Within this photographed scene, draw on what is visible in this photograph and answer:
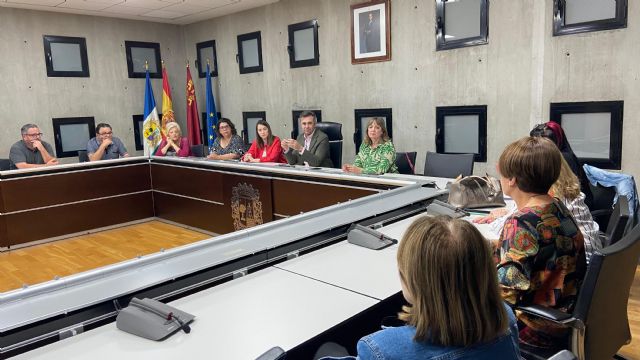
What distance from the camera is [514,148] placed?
162cm

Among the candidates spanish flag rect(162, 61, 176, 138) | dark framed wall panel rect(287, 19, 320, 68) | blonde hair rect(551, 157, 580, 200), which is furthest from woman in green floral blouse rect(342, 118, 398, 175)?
spanish flag rect(162, 61, 176, 138)

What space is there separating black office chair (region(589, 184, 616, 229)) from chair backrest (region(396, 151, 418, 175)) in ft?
5.09

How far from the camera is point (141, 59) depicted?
7602 mm

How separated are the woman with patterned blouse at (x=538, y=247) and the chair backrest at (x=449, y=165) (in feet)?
7.13

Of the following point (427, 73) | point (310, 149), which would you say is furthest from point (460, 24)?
point (310, 149)

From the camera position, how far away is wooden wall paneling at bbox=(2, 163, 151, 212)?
4707 mm

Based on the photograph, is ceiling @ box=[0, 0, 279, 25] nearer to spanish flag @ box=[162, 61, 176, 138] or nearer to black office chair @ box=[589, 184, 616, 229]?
spanish flag @ box=[162, 61, 176, 138]

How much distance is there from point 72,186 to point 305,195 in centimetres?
273

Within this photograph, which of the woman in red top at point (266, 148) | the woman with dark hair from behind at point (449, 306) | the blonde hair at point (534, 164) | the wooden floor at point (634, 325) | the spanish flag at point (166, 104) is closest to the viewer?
the woman with dark hair from behind at point (449, 306)

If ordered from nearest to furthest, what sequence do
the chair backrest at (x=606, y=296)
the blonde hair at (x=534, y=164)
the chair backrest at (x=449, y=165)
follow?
the chair backrest at (x=606, y=296) < the blonde hair at (x=534, y=164) < the chair backrest at (x=449, y=165)

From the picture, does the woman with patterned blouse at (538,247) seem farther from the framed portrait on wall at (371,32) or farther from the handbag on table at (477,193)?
the framed portrait on wall at (371,32)

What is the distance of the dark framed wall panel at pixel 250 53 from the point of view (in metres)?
6.90

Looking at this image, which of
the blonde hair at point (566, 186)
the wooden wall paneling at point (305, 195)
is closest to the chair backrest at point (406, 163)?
the wooden wall paneling at point (305, 195)

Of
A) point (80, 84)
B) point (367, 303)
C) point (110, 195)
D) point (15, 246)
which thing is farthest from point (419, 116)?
point (80, 84)
